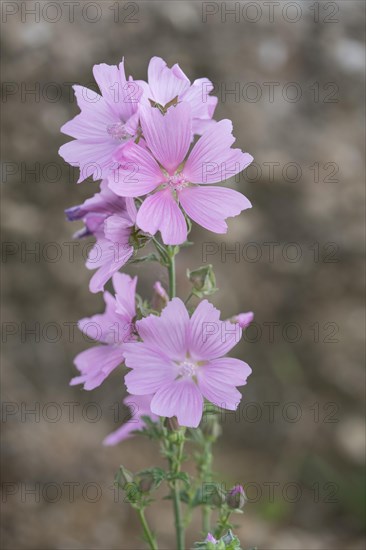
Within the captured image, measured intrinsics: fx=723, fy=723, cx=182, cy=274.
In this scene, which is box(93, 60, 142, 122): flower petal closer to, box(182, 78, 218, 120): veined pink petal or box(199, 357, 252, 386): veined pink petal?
box(182, 78, 218, 120): veined pink petal

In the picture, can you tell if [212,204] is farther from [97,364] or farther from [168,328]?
[97,364]

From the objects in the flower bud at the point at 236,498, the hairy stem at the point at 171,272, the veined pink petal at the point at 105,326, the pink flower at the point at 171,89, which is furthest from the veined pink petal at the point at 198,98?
the flower bud at the point at 236,498

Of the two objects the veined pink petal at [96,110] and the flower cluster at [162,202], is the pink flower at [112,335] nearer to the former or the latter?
the flower cluster at [162,202]

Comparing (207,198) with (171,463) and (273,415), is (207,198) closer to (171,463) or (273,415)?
(171,463)

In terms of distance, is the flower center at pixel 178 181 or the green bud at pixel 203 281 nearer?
the flower center at pixel 178 181

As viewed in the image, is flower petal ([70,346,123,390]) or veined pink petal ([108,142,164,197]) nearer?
veined pink petal ([108,142,164,197])

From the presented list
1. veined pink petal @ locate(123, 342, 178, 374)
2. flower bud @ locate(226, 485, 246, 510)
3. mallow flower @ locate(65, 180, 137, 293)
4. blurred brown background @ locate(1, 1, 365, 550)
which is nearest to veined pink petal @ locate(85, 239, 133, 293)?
mallow flower @ locate(65, 180, 137, 293)

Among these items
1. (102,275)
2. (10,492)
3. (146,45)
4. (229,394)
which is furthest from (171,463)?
(146,45)
